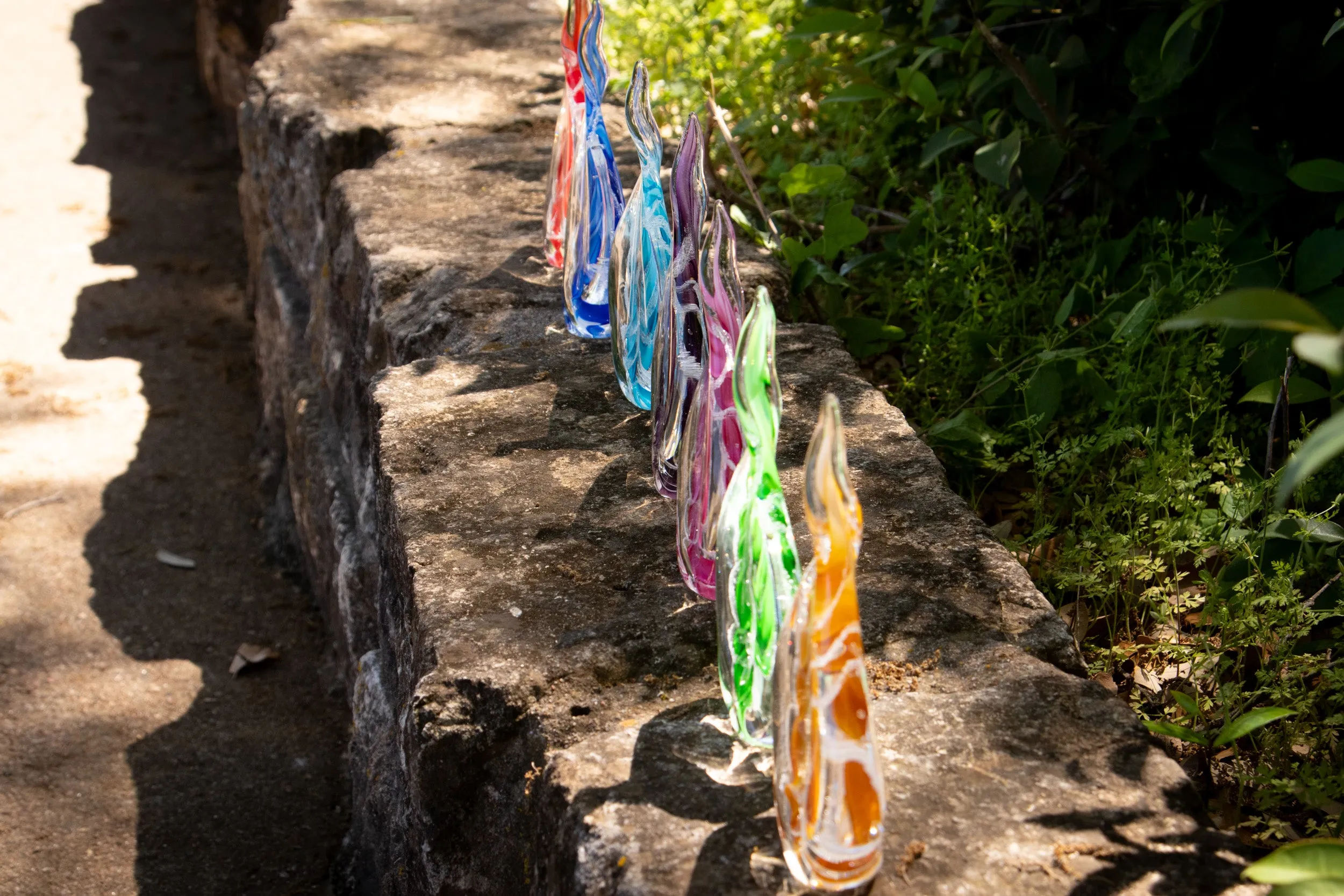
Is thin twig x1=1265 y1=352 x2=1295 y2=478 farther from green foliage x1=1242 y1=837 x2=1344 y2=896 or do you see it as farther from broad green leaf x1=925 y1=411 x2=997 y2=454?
green foliage x1=1242 y1=837 x2=1344 y2=896

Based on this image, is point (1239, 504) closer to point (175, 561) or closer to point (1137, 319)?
point (1137, 319)

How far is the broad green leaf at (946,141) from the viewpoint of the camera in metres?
2.60

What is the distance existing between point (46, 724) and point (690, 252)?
1.81 metres

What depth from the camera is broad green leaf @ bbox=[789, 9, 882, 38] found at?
2.53m

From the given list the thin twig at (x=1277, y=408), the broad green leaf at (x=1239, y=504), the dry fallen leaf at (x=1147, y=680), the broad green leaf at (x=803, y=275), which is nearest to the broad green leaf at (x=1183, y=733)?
the dry fallen leaf at (x=1147, y=680)

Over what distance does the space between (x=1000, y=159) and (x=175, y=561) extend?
7.35 ft

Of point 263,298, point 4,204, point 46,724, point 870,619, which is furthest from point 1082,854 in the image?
point 4,204

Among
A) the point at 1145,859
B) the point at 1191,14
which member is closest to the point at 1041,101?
the point at 1191,14

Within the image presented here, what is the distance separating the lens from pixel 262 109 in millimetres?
3660

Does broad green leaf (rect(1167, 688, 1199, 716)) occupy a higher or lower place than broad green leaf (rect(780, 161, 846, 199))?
lower

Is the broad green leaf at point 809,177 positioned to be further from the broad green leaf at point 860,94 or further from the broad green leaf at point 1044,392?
the broad green leaf at point 1044,392

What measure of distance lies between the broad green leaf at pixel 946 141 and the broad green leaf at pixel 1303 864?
179 cm

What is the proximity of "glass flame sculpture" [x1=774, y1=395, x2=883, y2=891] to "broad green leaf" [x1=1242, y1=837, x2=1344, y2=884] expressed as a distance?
0.31 meters

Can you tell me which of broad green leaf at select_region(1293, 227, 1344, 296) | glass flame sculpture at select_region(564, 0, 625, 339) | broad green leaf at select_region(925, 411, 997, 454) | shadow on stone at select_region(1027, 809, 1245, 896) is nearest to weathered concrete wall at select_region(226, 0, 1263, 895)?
shadow on stone at select_region(1027, 809, 1245, 896)
